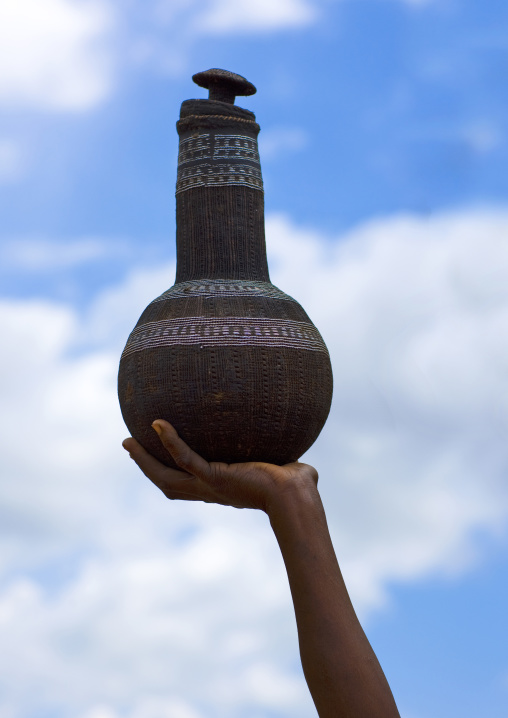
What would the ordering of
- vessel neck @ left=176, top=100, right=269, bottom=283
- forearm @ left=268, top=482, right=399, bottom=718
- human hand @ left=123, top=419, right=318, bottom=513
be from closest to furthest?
1. forearm @ left=268, top=482, right=399, bottom=718
2. human hand @ left=123, top=419, right=318, bottom=513
3. vessel neck @ left=176, top=100, right=269, bottom=283

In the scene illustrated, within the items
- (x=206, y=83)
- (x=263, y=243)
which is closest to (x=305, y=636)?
(x=263, y=243)

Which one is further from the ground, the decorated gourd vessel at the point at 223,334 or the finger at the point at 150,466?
the decorated gourd vessel at the point at 223,334

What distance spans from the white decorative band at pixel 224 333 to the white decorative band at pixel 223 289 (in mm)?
230

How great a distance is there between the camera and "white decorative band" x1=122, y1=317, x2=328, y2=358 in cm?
729

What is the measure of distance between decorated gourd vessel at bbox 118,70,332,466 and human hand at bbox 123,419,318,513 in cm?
9

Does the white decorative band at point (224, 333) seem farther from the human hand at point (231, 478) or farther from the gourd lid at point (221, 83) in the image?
the gourd lid at point (221, 83)

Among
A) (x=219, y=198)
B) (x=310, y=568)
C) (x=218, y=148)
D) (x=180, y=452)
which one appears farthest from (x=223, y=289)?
(x=310, y=568)

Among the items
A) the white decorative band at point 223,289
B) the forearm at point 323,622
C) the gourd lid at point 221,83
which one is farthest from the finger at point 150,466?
the gourd lid at point 221,83

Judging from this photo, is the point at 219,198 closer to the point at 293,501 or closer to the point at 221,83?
the point at 221,83

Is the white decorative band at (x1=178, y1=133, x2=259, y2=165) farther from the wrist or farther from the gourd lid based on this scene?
the wrist

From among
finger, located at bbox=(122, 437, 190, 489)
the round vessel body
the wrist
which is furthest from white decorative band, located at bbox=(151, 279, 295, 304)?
the wrist

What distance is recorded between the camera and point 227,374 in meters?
7.23

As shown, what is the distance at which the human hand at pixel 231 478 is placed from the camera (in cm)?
723

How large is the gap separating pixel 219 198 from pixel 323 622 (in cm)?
267
